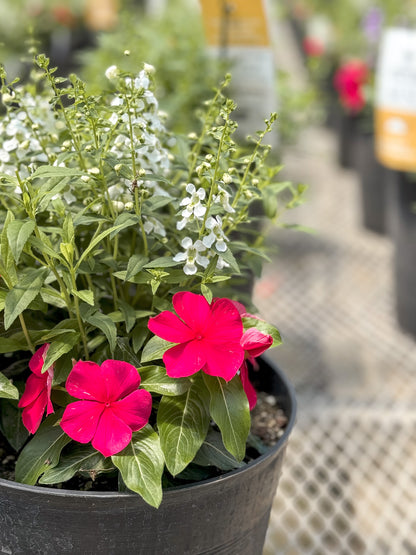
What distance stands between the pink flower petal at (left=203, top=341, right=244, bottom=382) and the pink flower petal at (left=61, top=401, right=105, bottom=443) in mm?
124

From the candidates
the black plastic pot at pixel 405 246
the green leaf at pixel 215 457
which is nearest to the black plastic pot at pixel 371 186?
the black plastic pot at pixel 405 246

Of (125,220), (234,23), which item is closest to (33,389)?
(125,220)

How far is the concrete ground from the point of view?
124cm

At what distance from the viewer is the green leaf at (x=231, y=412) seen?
2.36 ft

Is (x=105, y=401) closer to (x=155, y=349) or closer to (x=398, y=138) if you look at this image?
(x=155, y=349)

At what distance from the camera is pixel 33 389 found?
2.46 ft

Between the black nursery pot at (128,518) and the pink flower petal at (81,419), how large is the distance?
0.06 metres

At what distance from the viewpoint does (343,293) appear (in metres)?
2.19

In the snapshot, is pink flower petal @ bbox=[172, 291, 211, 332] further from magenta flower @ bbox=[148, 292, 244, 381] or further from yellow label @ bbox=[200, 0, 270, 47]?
yellow label @ bbox=[200, 0, 270, 47]

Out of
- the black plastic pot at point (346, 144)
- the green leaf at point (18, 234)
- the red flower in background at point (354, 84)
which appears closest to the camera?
the green leaf at point (18, 234)

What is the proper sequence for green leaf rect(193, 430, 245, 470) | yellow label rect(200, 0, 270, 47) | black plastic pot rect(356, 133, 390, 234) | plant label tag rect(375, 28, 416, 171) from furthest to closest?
1. black plastic pot rect(356, 133, 390, 234)
2. plant label tag rect(375, 28, 416, 171)
3. yellow label rect(200, 0, 270, 47)
4. green leaf rect(193, 430, 245, 470)

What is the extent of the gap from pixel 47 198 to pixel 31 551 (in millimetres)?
385

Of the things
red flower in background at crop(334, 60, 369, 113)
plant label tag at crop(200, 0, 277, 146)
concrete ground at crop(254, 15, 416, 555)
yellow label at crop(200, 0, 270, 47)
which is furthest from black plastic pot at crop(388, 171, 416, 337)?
red flower in background at crop(334, 60, 369, 113)

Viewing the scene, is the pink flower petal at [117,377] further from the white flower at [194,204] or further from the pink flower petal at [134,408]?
the white flower at [194,204]
